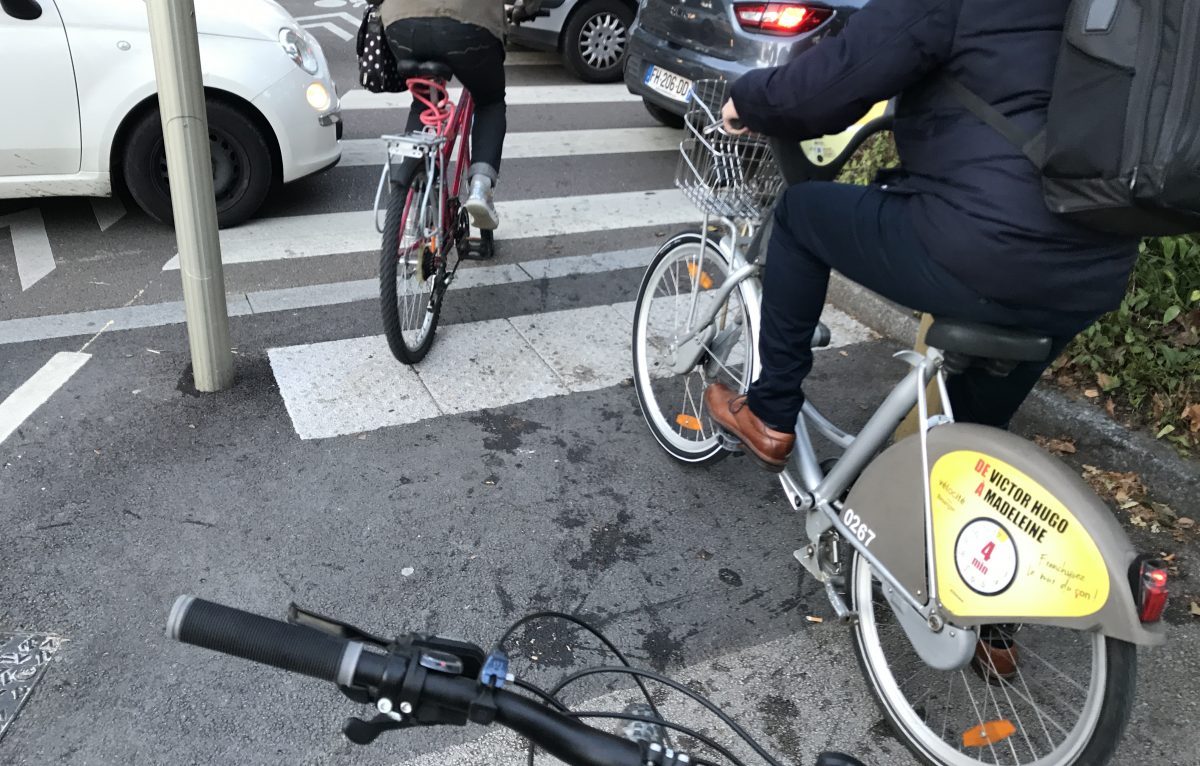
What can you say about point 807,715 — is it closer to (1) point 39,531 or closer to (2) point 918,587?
(2) point 918,587

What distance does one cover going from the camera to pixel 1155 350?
4031 millimetres

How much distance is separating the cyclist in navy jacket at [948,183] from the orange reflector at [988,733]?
0.90 m

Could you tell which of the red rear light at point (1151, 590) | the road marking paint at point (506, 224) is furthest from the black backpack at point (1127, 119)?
the road marking paint at point (506, 224)

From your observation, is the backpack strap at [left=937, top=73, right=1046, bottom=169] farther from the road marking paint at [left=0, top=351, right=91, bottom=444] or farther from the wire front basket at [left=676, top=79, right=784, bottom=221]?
the road marking paint at [left=0, top=351, right=91, bottom=444]

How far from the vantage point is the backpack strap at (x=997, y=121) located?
2080mm

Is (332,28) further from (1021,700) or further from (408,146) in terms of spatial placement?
(1021,700)

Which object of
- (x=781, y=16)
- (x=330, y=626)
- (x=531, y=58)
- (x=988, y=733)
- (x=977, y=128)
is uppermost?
(x=977, y=128)

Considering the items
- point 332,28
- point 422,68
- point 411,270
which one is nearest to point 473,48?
point 422,68

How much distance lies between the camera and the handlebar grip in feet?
3.33

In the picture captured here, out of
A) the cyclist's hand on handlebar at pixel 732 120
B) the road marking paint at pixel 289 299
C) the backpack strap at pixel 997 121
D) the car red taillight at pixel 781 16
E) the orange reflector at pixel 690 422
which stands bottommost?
the road marking paint at pixel 289 299

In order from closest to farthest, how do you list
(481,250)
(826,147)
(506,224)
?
(826,147) → (481,250) → (506,224)

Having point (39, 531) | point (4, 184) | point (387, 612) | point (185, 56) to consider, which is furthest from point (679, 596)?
point (4, 184)

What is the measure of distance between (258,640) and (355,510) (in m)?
2.50

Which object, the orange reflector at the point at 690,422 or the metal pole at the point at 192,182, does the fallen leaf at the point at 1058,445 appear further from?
the metal pole at the point at 192,182
